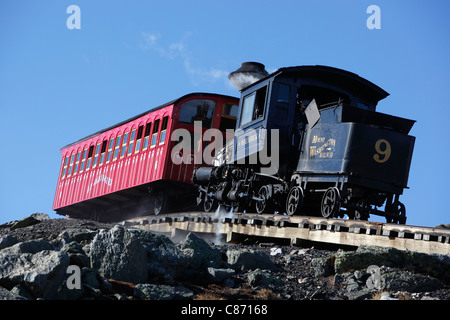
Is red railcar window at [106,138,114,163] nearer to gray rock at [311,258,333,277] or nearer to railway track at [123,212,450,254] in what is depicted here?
railway track at [123,212,450,254]

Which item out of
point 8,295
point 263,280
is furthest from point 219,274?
point 8,295

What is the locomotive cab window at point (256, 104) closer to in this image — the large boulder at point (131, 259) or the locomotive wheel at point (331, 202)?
the locomotive wheel at point (331, 202)

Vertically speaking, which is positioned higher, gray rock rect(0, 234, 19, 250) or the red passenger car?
the red passenger car

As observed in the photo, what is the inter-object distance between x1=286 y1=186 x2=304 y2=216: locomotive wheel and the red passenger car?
213 inches

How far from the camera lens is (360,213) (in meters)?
13.9

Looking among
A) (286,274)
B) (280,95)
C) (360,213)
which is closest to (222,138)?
(280,95)

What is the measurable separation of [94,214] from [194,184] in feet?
27.8

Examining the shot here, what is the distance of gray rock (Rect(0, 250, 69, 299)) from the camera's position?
287 inches

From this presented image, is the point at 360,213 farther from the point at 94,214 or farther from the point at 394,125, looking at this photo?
the point at 94,214

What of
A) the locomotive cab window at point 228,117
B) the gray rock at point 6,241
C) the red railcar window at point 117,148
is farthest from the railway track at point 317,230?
the red railcar window at point 117,148

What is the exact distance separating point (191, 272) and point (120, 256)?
99 centimetres

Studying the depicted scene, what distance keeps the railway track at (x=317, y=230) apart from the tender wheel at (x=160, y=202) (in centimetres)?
271

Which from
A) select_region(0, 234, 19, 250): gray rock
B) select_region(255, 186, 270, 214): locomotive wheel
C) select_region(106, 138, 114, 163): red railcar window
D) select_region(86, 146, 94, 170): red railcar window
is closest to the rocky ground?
select_region(0, 234, 19, 250): gray rock
